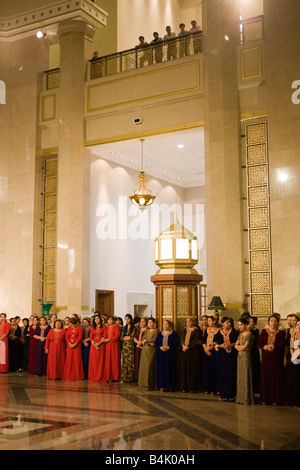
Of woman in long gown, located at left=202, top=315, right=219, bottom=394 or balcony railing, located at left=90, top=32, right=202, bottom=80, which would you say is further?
balcony railing, located at left=90, top=32, right=202, bottom=80

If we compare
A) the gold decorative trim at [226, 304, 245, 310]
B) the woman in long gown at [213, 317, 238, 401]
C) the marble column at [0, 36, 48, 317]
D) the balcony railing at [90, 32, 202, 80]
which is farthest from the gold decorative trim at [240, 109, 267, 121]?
the marble column at [0, 36, 48, 317]

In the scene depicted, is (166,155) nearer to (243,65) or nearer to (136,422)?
(243,65)

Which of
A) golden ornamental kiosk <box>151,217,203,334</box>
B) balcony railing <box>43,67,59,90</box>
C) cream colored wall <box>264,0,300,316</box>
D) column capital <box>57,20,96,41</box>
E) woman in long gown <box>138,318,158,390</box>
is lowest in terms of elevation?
woman in long gown <box>138,318,158,390</box>

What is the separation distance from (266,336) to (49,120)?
27.4 ft

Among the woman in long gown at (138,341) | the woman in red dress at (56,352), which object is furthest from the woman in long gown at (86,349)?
the woman in long gown at (138,341)

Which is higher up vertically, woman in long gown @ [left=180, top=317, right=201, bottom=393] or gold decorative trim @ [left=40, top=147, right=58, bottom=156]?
gold decorative trim @ [left=40, top=147, right=58, bottom=156]

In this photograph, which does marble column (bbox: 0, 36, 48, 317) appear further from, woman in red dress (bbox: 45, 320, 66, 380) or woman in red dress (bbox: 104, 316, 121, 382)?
woman in red dress (bbox: 104, 316, 121, 382)

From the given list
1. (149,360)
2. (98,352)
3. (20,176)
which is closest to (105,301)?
(20,176)

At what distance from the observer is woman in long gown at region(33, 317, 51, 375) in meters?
10.8

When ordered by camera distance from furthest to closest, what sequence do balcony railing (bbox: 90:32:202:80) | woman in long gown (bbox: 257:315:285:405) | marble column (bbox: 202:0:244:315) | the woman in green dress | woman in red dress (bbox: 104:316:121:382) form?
balcony railing (bbox: 90:32:202:80) < marble column (bbox: 202:0:244:315) < woman in red dress (bbox: 104:316:121:382) < the woman in green dress < woman in long gown (bbox: 257:315:285:405)

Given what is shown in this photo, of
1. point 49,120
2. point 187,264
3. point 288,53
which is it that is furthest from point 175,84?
point 187,264

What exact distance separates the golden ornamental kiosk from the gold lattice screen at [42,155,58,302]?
165 inches

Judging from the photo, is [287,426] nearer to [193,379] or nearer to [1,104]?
[193,379]

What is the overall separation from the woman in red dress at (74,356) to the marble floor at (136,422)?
1467 millimetres
